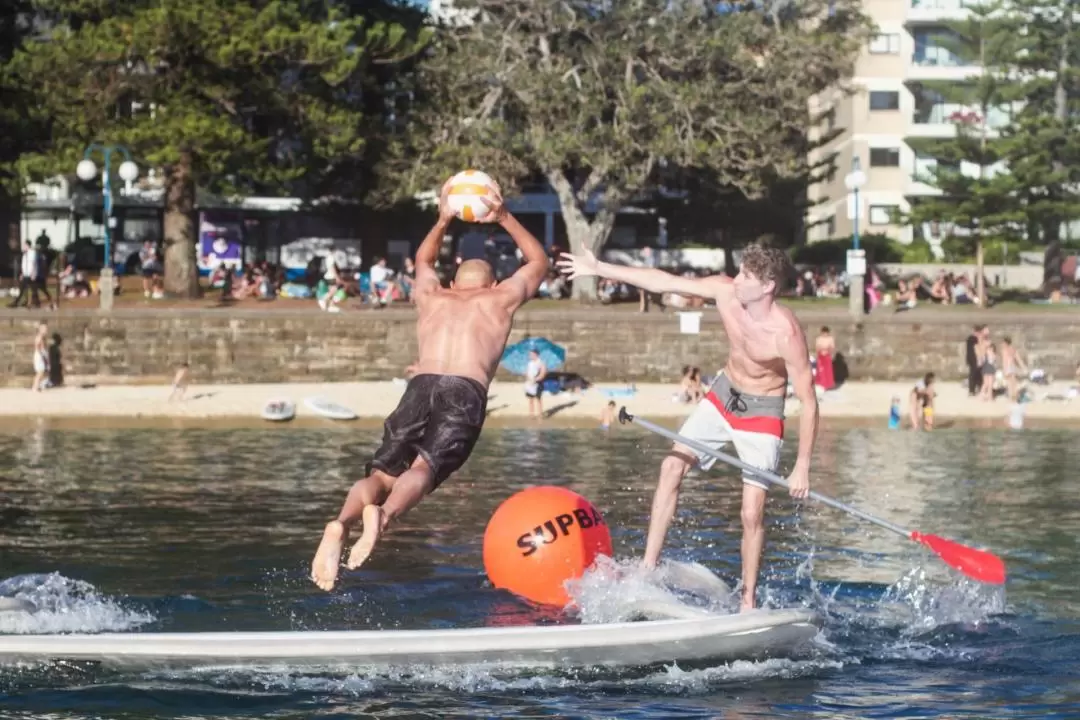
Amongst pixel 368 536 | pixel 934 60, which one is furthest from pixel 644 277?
pixel 934 60

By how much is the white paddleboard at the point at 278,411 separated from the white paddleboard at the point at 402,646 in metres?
20.9

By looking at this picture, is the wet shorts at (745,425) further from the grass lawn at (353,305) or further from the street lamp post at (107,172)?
the grass lawn at (353,305)

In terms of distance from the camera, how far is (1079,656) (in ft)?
39.4

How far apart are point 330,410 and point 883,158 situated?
4500 cm

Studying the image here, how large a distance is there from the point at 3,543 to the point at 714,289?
832 cm

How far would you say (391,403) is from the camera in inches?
1346

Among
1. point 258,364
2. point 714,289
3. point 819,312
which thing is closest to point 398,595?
point 714,289

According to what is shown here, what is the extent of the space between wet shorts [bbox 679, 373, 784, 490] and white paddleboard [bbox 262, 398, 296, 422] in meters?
20.4

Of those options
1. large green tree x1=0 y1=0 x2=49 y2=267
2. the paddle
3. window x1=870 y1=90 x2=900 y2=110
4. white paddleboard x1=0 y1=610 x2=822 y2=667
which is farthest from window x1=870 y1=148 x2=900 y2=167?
white paddleboard x1=0 y1=610 x2=822 y2=667

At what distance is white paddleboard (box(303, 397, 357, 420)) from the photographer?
105 ft

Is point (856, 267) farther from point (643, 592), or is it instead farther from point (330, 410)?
point (643, 592)

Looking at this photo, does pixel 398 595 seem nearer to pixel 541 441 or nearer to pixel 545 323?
pixel 541 441

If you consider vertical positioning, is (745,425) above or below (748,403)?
below

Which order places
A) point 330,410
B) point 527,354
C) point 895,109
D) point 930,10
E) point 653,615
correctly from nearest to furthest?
point 653,615 → point 330,410 → point 527,354 → point 930,10 → point 895,109
